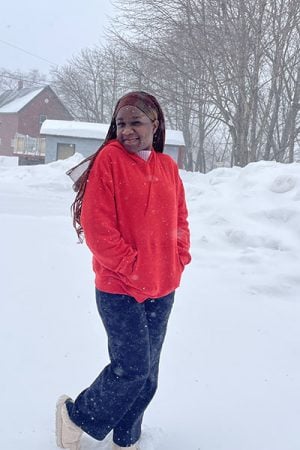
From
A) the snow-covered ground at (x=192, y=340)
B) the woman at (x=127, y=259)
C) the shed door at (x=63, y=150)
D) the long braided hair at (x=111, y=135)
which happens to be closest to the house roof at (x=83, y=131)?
the shed door at (x=63, y=150)

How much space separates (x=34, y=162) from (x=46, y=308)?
29094mm

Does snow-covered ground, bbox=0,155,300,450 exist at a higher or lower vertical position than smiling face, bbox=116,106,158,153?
lower

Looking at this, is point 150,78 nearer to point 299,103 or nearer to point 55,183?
point 299,103

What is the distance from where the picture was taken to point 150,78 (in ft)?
61.9

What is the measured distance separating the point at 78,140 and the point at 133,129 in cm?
2412

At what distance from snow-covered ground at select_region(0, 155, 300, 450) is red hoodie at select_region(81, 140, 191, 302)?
0.81 meters

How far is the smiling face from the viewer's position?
1960 millimetres

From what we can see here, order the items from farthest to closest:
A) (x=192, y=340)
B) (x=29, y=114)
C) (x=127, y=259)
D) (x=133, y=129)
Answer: (x=29, y=114) < (x=192, y=340) < (x=133, y=129) < (x=127, y=259)

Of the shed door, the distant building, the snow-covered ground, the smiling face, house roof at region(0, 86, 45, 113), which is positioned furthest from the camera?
house roof at region(0, 86, 45, 113)

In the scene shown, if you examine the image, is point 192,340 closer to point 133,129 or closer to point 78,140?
point 133,129

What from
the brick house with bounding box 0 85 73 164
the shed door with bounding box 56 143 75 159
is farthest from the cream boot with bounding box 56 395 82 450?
the brick house with bounding box 0 85 73 164

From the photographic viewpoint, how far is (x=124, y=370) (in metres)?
1.91

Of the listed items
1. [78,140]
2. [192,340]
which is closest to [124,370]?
[192,340]

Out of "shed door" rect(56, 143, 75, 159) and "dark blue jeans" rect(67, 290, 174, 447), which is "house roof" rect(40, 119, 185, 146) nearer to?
"shed door" rect(56, 143, 75, 159)
